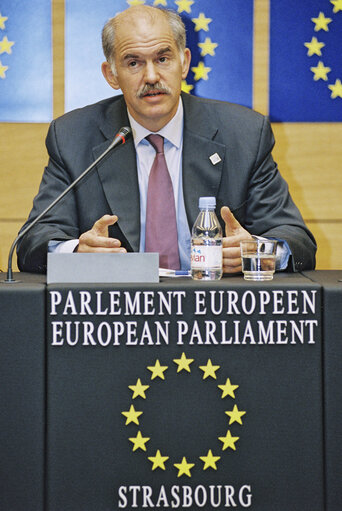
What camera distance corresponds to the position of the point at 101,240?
5.75 feet

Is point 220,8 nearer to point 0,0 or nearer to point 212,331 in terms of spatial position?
point 0,0

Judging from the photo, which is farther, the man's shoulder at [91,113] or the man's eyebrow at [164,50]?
the man's shoulder at [91,113]

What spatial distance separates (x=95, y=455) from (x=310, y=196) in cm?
196

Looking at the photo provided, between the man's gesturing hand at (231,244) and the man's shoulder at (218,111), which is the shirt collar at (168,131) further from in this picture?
the man's gesturing hand at (231,244)

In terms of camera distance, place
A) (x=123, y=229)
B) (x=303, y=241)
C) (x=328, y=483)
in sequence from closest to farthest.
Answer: (x=328, y=483) → (x=303, y=241) → (x=123, y=229)

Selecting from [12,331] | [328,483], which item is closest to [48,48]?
[12,331]

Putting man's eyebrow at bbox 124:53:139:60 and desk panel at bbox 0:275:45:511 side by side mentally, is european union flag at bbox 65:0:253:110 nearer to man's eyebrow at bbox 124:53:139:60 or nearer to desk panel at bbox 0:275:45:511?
man's eyebrow at bbox 124:53:139:60

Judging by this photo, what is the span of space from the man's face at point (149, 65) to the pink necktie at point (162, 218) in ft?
0.62

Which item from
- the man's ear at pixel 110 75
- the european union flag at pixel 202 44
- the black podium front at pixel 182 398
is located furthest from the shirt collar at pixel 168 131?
the black podium front at pixel 182 398

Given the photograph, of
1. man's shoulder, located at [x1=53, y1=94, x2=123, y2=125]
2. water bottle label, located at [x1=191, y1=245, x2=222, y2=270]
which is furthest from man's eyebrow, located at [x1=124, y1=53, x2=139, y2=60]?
water bottle label, located at [x1=191, y1=245, x2=222, y2=270]

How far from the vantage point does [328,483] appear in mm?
1413

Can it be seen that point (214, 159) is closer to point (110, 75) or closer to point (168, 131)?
point (168, 131)

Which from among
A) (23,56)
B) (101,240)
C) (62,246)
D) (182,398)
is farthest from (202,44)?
(182,398)

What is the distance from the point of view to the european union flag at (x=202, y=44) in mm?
2996
